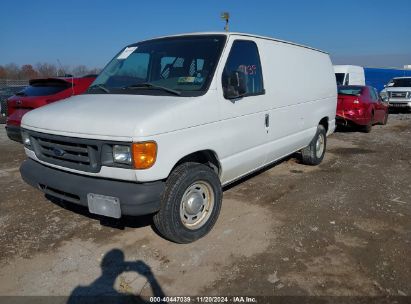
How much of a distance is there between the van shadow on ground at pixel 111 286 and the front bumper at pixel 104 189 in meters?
0.55

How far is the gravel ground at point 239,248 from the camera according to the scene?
3.29 metres

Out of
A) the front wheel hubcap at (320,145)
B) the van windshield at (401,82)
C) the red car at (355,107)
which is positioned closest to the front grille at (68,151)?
the front wheel hubcap at (320,145)

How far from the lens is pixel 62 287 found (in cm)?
329

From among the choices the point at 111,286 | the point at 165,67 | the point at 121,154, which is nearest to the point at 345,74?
the point at 165,67

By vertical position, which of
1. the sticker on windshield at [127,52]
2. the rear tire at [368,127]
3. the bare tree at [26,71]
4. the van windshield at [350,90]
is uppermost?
the bare tree at [26,71]

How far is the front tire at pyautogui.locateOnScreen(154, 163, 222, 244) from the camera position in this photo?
12.1 feet

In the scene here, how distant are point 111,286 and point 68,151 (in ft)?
4.46

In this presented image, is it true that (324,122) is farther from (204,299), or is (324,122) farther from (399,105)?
(399,105)

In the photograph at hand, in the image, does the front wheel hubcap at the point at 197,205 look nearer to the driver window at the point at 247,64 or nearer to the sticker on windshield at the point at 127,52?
the driver window at the point at 247,64

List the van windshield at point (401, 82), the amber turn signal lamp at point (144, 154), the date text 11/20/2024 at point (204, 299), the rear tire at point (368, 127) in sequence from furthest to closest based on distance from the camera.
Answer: the van windshield at point (401, 82), the rear tire at point (368, 127), the amber turn signal lamp at point (144, 154), the date text 11/20/2024 at point (204, 299)

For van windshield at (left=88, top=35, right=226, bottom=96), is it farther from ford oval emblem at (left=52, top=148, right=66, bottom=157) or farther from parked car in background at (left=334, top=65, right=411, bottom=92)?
parked car in background at (left=334, top=65, right=411, bottom=92)

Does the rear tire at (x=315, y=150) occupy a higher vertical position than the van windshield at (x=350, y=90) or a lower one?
lower

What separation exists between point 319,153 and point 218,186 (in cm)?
384

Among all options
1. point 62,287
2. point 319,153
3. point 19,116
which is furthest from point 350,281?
point 19,116
